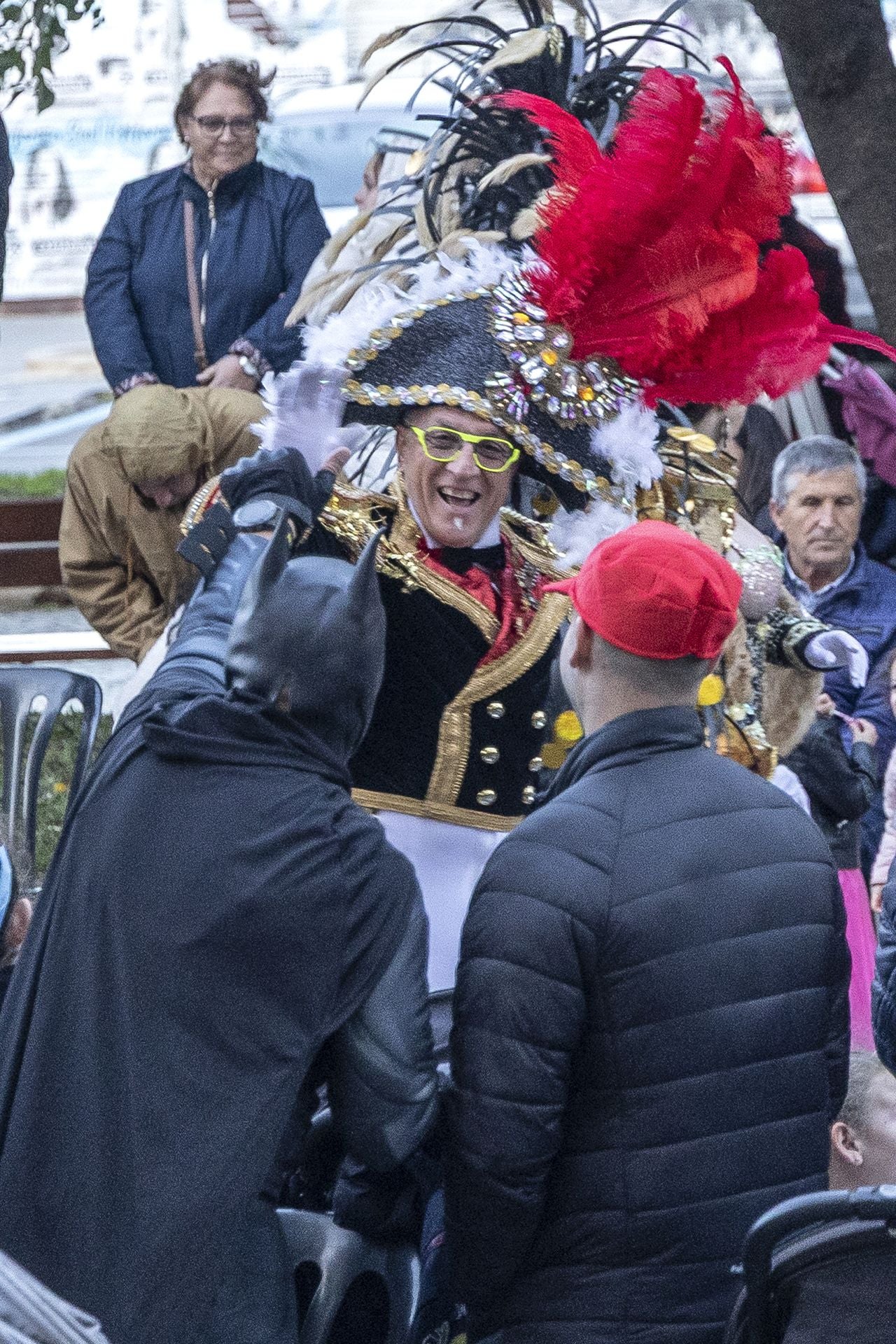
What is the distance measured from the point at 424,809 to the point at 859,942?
Result: 1.43 meters

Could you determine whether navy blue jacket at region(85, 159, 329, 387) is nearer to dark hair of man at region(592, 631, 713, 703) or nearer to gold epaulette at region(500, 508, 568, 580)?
gold epaulette at region(500, 508, 568, 580)

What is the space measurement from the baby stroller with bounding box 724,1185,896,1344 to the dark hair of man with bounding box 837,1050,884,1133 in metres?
0.79

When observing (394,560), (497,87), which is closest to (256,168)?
(497,87)

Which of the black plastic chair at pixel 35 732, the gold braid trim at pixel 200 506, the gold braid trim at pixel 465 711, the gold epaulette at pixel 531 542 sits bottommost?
the black plastic chair at pixel 35 732

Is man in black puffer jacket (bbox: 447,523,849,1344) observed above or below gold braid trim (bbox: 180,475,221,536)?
below

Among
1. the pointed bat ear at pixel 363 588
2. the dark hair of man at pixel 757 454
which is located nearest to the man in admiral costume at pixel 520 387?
the pointed bat ear at pixel 363 588

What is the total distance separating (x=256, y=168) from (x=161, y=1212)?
3826 millimetres

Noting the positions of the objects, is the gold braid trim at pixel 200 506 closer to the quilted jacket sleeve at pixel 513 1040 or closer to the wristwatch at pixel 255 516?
the wristwatch at pixel 255 516

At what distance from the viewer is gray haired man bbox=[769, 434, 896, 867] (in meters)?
4.71

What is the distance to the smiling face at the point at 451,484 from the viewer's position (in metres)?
3.11

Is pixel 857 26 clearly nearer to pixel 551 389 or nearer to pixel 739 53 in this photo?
pixel 551 389

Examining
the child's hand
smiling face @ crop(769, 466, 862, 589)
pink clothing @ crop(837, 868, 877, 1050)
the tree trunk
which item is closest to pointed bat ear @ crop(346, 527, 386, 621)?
the tree trunk

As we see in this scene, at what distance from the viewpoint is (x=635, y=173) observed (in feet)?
9.81

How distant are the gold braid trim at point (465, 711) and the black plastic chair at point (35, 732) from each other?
0.93 meters
